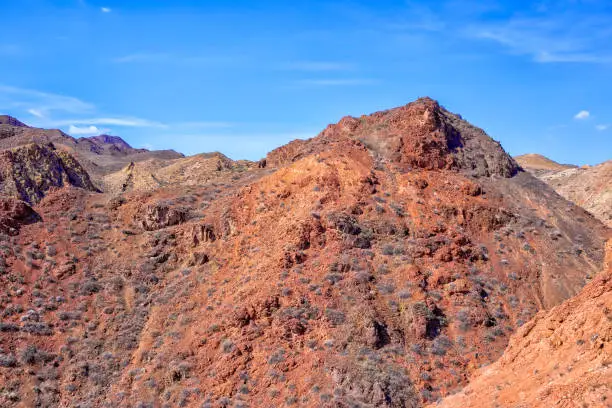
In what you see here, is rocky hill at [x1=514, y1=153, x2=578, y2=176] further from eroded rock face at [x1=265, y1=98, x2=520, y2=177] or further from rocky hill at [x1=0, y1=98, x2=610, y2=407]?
rocky hill at [x1=0, y1=98, x2=610, y2=407]

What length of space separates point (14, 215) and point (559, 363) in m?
31.6

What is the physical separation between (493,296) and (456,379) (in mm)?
6008

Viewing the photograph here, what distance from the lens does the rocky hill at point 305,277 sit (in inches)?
949

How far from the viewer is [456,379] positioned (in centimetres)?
2322

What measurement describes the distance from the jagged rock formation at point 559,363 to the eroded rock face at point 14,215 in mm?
27041

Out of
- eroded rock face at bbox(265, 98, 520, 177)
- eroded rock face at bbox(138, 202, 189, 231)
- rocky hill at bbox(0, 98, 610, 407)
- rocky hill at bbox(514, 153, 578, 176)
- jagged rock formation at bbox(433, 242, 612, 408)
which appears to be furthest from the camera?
rocky hill at bbox(514, 153, 578, 176)

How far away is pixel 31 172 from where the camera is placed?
44.7 meters

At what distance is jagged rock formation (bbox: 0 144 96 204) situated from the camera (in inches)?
1654

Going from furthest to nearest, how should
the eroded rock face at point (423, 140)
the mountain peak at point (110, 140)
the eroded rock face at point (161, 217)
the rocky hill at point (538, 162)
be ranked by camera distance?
the mountain peak at point (110, 140), the rocky hill at point (538, 162), the eroded rock face at point (423, 140), the eroded rock face at point (161, 217)

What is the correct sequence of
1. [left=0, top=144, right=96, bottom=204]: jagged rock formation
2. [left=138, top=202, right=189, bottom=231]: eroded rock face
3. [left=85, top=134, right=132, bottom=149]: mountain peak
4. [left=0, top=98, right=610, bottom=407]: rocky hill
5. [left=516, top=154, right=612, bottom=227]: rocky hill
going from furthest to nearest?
[left=85, top=134, right=132, bottom=149]: mountain peak < [left=516, top=154, right=612, bottom=227]: rocky hill < [left=0, top=144, right=96, bottom=204]: jagged rock formation < [left=138, top=202, right=189, bottom=231]: eroded rock face < [left=0, top=98, right=610, bottom=407]: rocky hill

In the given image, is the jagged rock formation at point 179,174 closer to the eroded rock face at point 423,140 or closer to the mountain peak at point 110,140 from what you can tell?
the eroded rock face at point 423,140

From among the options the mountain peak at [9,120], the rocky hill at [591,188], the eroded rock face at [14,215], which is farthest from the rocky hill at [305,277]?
the mountain peak at [9,120]

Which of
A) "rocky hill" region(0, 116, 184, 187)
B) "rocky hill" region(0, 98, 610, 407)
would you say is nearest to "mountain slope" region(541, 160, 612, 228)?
"rocky hill" region(0, 98, 610, 407)

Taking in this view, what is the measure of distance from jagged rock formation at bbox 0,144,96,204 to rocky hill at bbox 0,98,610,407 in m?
5.99
